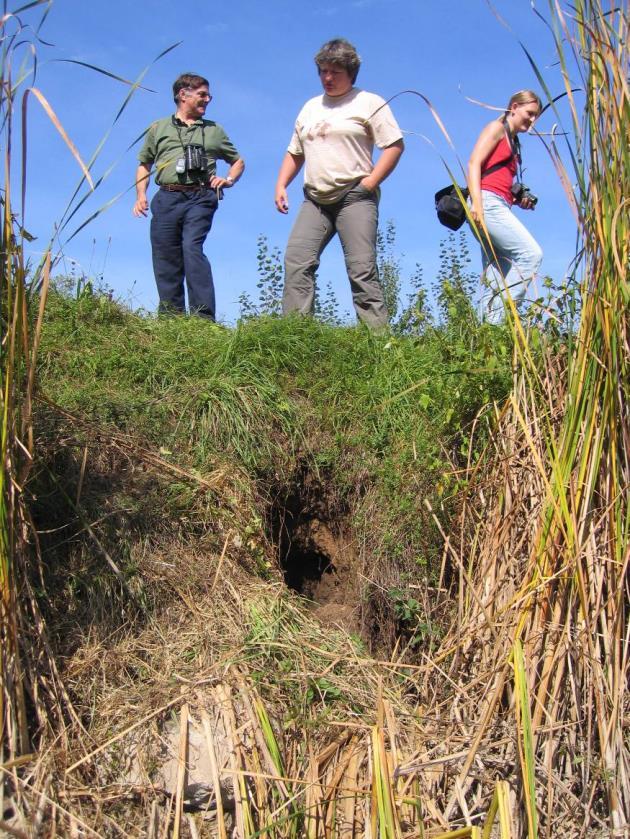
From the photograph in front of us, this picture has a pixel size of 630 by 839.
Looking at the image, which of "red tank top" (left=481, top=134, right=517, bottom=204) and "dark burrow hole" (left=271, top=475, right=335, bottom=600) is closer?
"dark burrow hole" (left=271, top=475, right=335, bottom=600)

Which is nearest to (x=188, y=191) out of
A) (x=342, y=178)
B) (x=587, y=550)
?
(x=342, y=178)

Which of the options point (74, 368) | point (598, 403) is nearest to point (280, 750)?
point (598, 403)

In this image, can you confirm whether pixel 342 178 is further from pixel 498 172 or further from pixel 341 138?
pixel 498 172

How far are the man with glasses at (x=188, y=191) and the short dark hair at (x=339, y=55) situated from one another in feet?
3.10

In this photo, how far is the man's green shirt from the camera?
5773mm

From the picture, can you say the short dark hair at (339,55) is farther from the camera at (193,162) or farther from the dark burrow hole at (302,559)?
the dark burrow hole at (302,559)

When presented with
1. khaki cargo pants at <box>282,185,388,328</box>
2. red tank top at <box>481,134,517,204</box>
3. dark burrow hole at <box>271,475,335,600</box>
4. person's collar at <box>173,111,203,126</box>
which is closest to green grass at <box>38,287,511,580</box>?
dark burrow hole at <box>271,475,335,600</box>

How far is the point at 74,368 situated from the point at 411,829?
289 centimetres

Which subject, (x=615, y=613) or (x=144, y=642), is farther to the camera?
(x=144, y=642)

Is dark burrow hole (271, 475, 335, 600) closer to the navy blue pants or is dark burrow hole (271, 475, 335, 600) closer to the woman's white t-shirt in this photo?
the navy blue pants

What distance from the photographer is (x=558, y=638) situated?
9.36 feet

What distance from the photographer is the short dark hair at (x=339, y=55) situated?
523 cm

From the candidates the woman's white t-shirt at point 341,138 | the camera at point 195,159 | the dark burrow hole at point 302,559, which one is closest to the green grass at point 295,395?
the dark burrow hole at point 302,559

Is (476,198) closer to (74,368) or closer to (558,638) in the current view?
(558,638)
